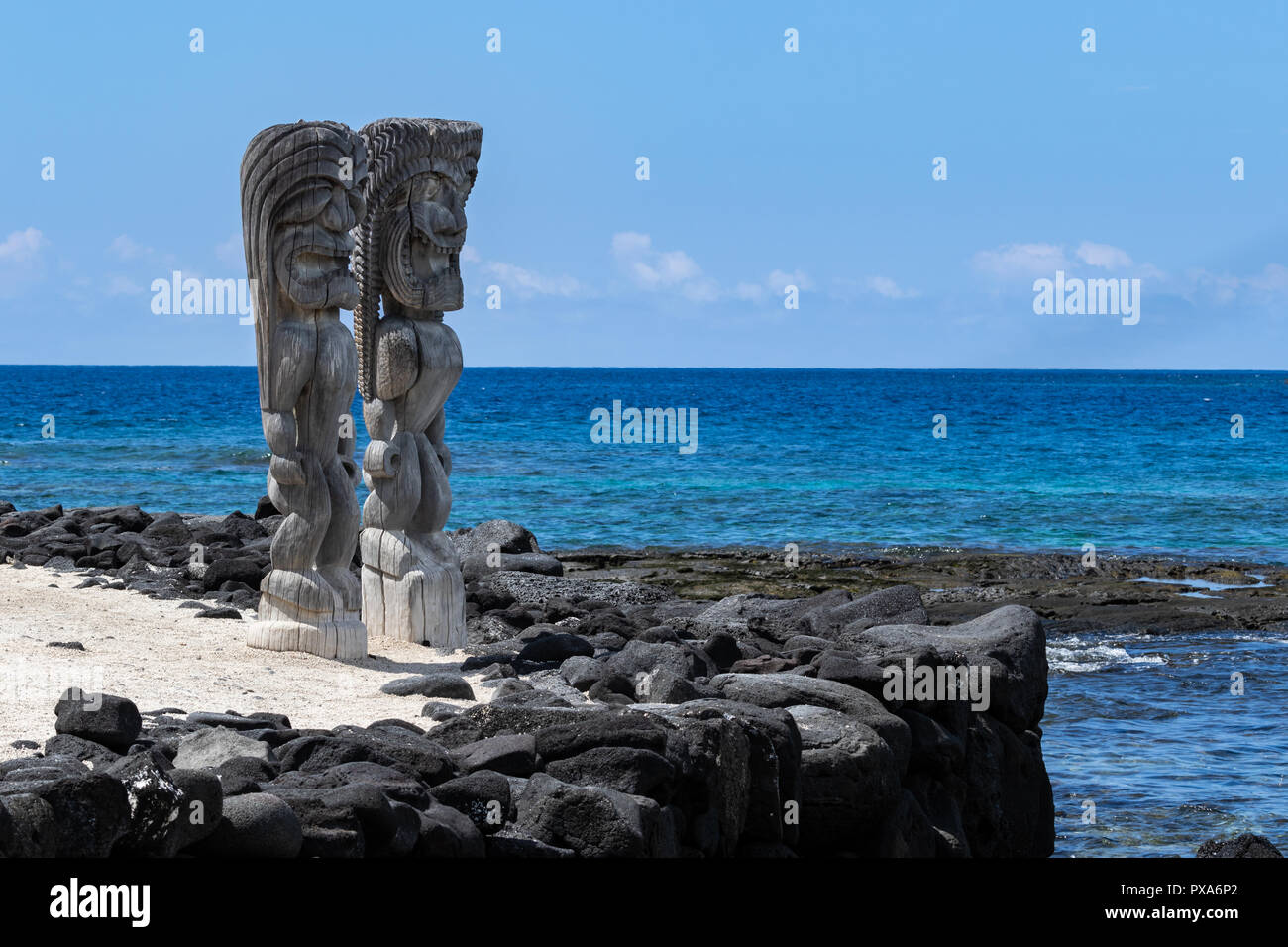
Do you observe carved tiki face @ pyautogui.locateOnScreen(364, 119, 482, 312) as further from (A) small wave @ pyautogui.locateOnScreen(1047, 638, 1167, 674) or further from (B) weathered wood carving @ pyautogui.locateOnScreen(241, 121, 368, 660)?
(A) small wave @ pyautogui.locateOnScreen(1047, 638, 1167, 674)

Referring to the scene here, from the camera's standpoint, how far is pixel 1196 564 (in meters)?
22.1

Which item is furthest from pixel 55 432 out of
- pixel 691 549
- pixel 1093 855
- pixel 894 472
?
pixel 1093 855

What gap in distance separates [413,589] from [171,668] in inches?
72.1

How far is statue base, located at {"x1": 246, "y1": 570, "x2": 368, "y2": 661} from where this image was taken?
9.05 meters

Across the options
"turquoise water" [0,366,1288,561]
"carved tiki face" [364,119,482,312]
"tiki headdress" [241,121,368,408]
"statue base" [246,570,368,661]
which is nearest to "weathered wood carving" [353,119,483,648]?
"carved tiki face" [364,119,482,312]

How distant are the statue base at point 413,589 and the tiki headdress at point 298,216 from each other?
1.50 metres

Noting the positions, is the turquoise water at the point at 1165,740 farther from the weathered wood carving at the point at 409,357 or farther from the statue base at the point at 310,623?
the statue base at the point at 310,623

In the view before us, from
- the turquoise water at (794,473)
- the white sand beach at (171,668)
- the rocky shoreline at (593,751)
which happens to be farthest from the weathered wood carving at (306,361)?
the turquoise water at (794,473)

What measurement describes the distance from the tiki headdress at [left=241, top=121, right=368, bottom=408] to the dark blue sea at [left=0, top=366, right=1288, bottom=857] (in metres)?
5.85

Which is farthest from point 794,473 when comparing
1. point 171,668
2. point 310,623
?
point 171,668

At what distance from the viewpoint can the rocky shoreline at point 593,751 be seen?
197 inches

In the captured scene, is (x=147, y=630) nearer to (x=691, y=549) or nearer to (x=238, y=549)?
(x=238, y=549)

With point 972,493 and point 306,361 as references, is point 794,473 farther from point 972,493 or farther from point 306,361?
point 306,361
